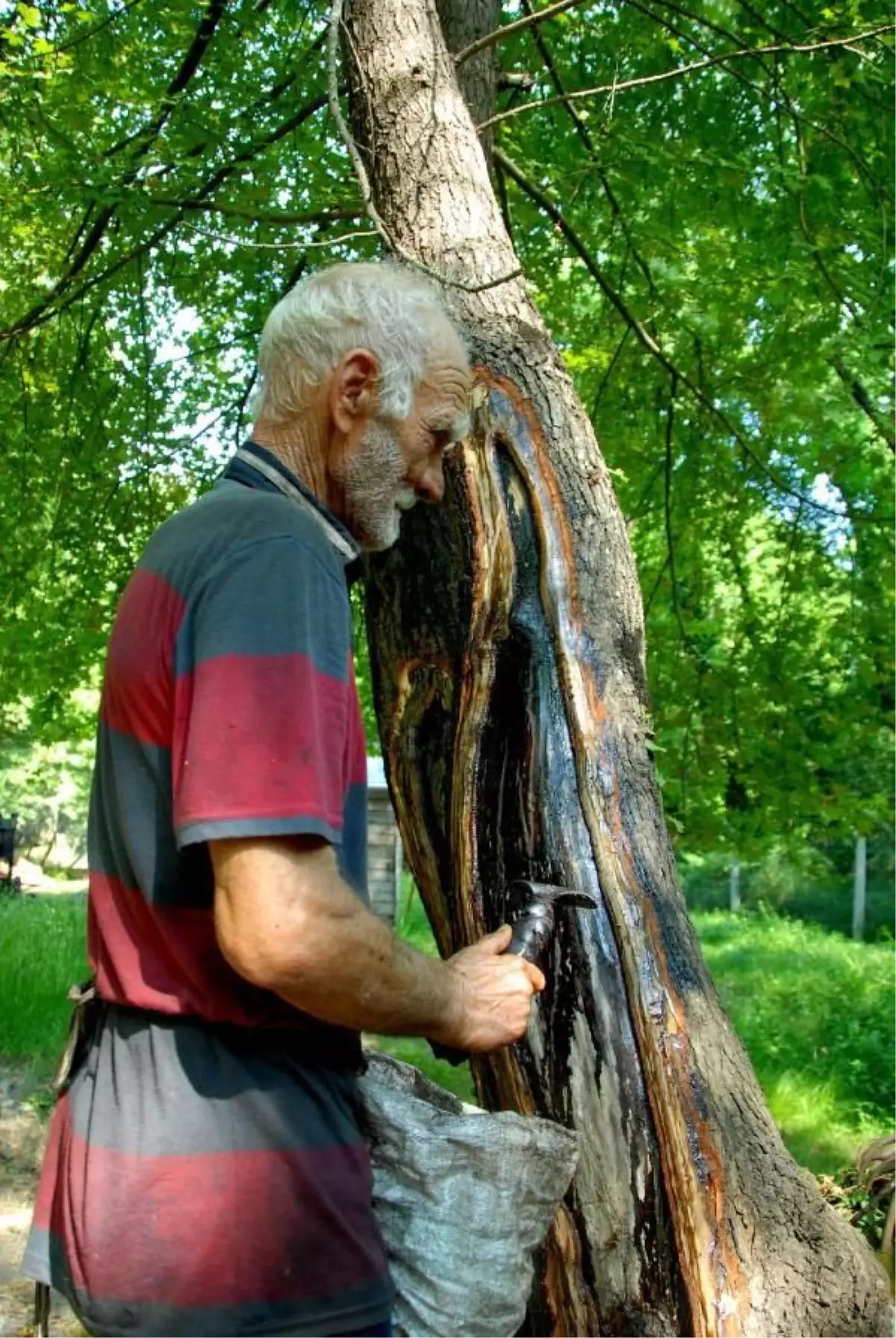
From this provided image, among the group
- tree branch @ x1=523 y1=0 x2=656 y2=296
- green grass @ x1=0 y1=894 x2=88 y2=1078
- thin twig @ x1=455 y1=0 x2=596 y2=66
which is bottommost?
green grass @ x1=0 y1=894 x2=88 y2=1078

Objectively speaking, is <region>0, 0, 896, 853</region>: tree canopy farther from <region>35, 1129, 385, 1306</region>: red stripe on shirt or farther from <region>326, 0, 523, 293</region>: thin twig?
<region>35, 1129, 385, 1306</region>: red stripe on shirt

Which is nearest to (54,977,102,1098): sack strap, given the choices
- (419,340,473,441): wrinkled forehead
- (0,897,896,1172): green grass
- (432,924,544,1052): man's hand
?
(432,924,544,1052): man's hand

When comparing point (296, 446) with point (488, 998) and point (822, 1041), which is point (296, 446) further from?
point (822, 1041)

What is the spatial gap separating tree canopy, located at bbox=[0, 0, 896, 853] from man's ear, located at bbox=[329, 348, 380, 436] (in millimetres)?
2229

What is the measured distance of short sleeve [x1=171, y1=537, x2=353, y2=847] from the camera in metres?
1.41

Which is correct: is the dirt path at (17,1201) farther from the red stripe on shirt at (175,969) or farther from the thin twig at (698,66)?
the thin twig at (698,66)

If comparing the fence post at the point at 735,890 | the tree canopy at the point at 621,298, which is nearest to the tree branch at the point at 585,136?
the tree canopy at the point at 621,298

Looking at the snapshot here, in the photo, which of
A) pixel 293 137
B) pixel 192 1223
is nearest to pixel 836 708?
pixel 293 137

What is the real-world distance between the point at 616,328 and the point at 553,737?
15.4 feet

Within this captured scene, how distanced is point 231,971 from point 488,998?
1.23 feet

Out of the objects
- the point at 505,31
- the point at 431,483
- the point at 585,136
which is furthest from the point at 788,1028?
the point at 431,483

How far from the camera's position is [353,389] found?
1.83 meters

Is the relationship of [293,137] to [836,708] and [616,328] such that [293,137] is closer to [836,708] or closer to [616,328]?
[616,328]

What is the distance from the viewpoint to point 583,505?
9.33ft
